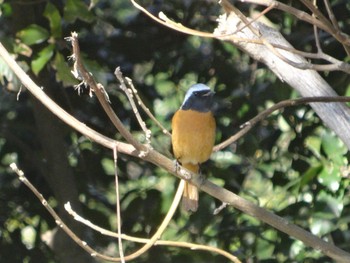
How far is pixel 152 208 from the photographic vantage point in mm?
4684

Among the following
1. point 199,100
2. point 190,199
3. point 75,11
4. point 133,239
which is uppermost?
point 133,239

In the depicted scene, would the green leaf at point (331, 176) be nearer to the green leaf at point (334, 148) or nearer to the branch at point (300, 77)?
the green leaf at point (334, 148)

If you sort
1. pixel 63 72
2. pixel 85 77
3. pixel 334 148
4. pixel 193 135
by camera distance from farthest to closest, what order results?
pixel 193 135, pixel 334 148, pixel 63 72, pixel 85 77

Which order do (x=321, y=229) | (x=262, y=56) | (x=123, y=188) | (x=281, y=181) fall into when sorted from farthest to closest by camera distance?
(x=123, y=188), (x=281, y=181), (x=321, y=229), (x=262, y=56)

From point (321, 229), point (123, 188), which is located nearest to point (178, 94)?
point (123, 188)

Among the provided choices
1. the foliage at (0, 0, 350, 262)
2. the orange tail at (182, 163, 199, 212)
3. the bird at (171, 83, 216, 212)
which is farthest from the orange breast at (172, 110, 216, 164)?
the foliage at (0, 0, 350, 262)

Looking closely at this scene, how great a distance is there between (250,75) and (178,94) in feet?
1.24

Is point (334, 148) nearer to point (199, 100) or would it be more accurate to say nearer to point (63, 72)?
point (199, 100)

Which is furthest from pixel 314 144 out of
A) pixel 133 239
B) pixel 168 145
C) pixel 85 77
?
pixel 85 77

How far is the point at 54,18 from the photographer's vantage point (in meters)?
4.13

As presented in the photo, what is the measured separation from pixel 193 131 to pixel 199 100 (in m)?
0.15

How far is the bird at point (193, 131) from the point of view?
4230 millimetres

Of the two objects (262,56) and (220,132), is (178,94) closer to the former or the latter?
(220,132)

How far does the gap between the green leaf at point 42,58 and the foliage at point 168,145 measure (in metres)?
0.09
